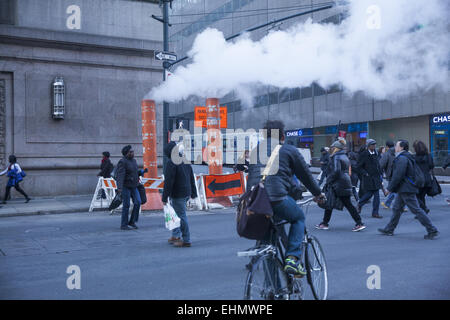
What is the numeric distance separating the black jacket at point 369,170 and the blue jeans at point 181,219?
5264 millimetres

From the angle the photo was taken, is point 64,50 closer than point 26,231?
No

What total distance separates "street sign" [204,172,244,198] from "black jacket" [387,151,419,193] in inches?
232

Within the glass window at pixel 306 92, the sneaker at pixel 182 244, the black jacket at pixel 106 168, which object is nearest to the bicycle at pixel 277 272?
the sneaker at pixel 182 244

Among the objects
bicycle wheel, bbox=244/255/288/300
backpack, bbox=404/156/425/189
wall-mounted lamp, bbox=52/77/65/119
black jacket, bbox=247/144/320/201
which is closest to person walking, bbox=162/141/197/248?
black jacket, bbox=247/144/320/201

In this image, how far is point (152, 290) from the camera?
4.91m

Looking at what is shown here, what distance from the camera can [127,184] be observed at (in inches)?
367

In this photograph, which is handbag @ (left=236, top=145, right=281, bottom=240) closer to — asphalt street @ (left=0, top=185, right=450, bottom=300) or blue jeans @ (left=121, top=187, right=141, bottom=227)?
asphalt street @ (left=0, top=185, right=450, bottom=300)

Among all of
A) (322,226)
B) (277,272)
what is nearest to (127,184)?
(322,226)

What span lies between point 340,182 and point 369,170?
2.49 metres

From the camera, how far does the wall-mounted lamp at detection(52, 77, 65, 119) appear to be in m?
15.1
